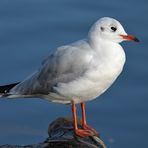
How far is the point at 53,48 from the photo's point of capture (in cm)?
920

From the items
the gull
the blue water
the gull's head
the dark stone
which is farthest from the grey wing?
the blue water

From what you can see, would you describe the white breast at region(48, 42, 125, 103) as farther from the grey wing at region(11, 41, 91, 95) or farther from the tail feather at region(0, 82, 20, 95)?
the tail feather at region(0, 82, 20, 95)

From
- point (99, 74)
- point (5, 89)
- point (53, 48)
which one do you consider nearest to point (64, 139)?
point (99, 74)

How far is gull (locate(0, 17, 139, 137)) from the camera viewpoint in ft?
23.5

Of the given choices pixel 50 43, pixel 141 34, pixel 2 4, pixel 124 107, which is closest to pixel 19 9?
pixel 2 4

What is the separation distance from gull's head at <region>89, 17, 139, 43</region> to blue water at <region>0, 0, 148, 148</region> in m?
1.12

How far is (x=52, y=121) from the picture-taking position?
7.75 meters

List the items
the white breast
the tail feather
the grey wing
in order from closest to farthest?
the white breast, the grey wing, the tail feather

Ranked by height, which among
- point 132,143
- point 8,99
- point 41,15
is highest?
point 41,15

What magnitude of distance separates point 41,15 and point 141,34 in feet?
4.96

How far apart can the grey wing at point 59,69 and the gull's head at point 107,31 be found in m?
0.16

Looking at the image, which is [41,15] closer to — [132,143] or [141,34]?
[141,34]

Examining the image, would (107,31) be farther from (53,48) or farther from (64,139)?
(53,48)

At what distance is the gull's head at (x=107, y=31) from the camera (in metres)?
7.18
